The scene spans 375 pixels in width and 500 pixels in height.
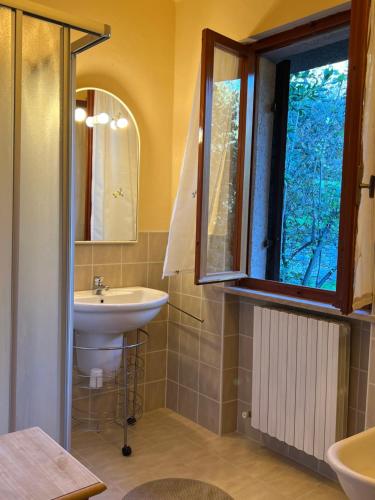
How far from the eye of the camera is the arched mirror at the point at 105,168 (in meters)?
2.79

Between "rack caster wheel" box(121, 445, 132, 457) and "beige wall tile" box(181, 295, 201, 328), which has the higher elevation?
"beige wall tile" box(181, 295, 201, 328)

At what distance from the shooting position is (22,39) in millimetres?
1342

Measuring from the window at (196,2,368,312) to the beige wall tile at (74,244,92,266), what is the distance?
71cm

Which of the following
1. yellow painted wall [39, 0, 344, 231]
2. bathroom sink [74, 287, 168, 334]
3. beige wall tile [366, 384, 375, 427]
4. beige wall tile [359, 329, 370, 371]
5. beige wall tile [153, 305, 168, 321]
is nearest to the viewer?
beige wall tile [366, 384, 375, 427]

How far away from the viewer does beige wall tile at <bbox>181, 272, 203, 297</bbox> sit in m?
3.01

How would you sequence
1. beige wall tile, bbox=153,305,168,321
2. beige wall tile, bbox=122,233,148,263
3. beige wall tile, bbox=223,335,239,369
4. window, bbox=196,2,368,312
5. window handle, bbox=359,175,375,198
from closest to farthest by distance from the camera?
window handle, bbox=359,175,375,198
window, bbox=196,2,368,312
beige wall tile, bbox=223,335,239,369
beige wall tile, bbox=122,233,148,263
beige wall tile, bbox=153,305,168,321

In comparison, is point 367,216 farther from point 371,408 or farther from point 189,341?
point 189,341

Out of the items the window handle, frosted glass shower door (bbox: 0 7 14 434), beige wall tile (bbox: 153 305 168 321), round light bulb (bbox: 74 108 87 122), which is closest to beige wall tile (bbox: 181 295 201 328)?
beige wall tile (bbox: 153 305 168 321)

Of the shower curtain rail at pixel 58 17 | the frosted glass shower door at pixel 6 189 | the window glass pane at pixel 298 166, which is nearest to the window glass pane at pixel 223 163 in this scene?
the window glass pane at pixel 298 166

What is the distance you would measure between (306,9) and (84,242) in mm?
1643

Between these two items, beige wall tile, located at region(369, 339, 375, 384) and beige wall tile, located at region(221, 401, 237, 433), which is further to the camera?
beige wall tile, located at region(221, 401, 237, 433)

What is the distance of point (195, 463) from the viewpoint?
2562 mm

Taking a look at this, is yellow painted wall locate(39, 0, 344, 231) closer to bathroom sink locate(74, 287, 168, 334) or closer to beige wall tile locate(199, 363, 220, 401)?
bathroom sink locate(74, 287, 168, 334)

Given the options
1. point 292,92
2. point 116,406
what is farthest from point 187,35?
point 116,406
